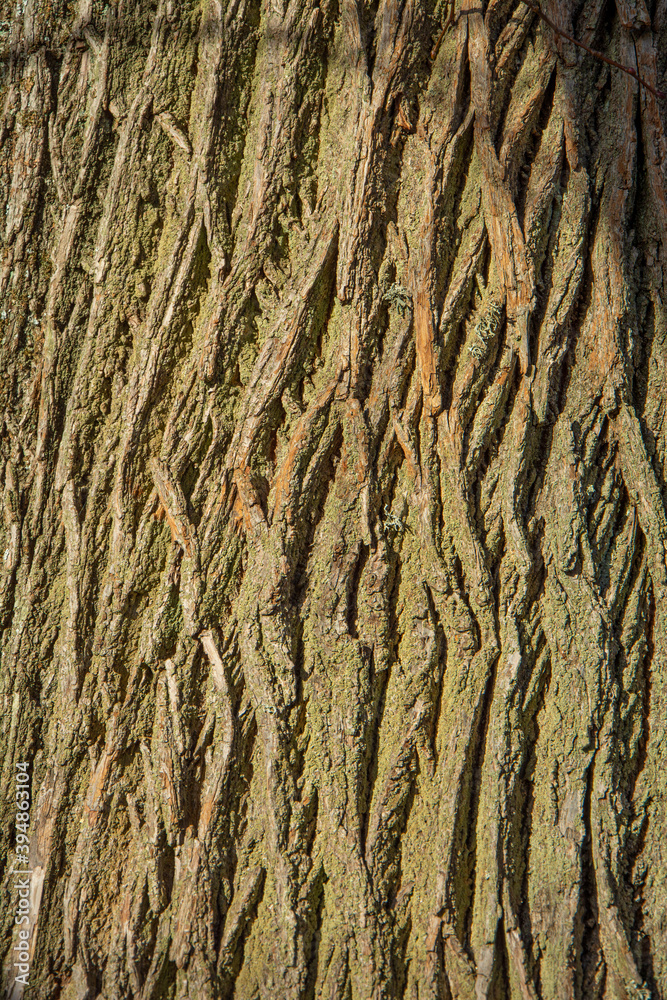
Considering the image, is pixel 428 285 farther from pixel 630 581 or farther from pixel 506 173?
pixel 630 581

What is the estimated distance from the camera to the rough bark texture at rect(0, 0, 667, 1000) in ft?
4.72

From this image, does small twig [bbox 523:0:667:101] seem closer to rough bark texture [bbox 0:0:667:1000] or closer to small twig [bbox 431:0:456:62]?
rough bark texture [bbox 0:0:667:1000]

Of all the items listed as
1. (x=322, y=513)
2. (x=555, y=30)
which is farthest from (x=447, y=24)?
(x=322, y=513)

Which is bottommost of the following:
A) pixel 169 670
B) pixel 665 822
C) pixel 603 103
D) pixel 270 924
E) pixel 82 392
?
pixel 270 924

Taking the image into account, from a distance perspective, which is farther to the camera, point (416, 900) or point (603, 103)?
point (603, 103)

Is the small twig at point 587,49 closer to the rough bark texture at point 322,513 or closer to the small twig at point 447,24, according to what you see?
the rough bark texture at point 322,513

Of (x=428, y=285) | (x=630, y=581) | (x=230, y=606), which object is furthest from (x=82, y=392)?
(x=630, y=581)

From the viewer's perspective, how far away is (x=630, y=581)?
1.56 metres

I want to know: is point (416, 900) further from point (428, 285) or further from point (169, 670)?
point (428, 285)

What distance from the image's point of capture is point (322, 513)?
1.49 m

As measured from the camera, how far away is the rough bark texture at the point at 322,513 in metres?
1.44

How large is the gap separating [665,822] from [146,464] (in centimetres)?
152

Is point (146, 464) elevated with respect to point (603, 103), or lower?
lower

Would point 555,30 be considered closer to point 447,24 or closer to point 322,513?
point 447,24
